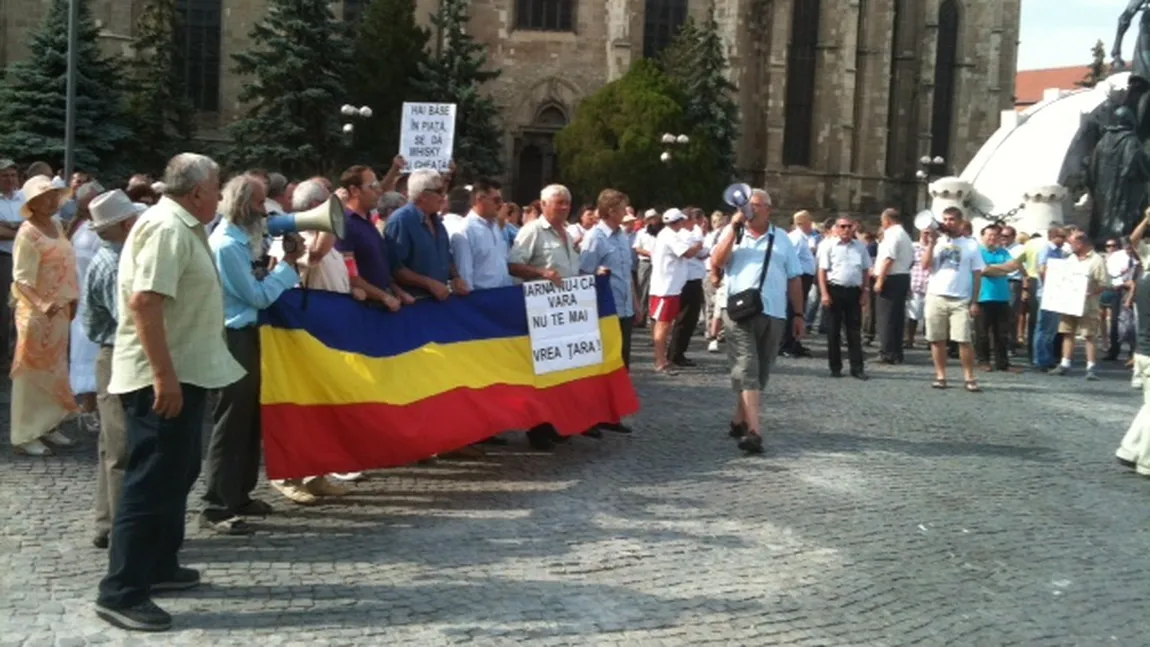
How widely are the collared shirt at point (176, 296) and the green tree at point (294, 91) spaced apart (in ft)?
112

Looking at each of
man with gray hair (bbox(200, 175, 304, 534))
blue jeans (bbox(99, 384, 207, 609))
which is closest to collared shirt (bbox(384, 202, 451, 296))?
man with gray hair (bbox(200, 175, 304, 534))

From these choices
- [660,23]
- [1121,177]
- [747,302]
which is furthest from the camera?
[660,23]

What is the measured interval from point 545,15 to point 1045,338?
3465 centimetres

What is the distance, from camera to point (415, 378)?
8.55 metres

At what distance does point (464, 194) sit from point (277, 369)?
12.3ft

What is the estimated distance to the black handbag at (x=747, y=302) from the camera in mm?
9883

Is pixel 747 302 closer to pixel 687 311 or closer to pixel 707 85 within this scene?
pixel 687 311

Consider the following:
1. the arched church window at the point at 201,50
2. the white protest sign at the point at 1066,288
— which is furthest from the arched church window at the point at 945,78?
the white protest sign at the point at 1066,288

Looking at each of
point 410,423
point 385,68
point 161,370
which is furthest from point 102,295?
point 385,68

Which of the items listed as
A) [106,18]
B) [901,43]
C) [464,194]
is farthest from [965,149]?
[464,194]

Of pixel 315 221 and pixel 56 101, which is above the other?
pixel 56 101

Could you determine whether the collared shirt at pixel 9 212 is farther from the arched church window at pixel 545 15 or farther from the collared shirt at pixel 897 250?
the arched church window at pixel 545 15

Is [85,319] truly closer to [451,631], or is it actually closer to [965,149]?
[451,631]

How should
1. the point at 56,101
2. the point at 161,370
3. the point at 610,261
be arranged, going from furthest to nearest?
the point at 56,101 → the point at 610,261 → the point at 161,370
